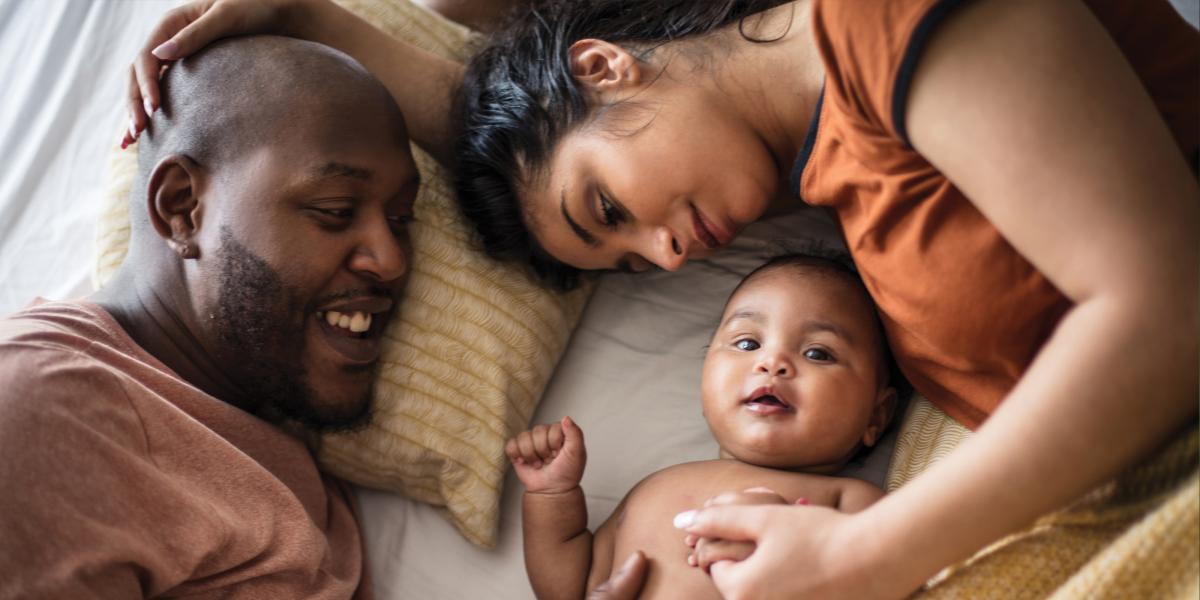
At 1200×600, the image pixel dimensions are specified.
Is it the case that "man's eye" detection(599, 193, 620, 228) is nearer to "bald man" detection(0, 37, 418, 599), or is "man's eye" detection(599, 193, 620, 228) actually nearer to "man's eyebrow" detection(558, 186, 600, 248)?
"man's eyebrow" detection(558, 186, 600, 248)

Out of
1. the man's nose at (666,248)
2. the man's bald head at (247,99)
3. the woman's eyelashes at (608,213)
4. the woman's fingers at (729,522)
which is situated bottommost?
the woman's fingers at (729,522)

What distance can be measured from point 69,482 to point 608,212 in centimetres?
75

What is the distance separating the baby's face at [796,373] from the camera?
1.36 m

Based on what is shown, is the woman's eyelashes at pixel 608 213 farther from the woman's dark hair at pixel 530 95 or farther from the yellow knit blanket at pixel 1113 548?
the yellow knit blanket at pixel 1113 548

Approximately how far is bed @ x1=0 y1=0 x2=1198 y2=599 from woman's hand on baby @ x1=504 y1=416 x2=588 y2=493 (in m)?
0.11

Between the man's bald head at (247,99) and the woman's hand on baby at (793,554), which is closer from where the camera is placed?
the woman's hand on baby at (793,554)

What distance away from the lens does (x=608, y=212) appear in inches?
54.4

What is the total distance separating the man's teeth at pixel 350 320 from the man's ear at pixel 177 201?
0.20 m

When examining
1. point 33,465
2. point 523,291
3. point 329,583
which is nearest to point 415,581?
point 329,583

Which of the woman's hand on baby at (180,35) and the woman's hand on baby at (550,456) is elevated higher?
the woman's hand on baby at (180,35)

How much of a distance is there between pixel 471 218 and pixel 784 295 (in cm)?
51

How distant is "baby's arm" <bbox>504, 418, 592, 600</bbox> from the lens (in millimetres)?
1425

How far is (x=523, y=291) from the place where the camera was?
1.62 m

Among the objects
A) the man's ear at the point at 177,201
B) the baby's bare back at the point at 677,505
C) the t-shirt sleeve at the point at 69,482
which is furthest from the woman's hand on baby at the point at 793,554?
the man's ear at the point at 177,201
